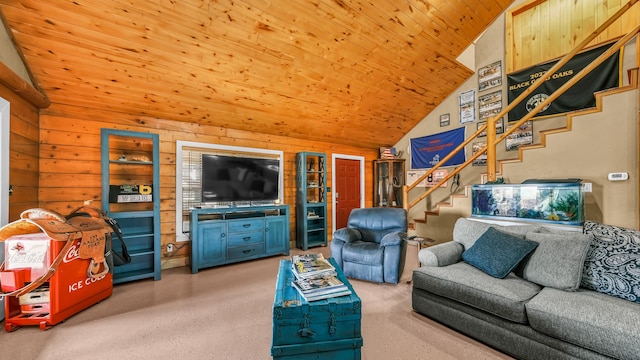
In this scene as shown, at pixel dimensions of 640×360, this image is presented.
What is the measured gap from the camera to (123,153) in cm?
322

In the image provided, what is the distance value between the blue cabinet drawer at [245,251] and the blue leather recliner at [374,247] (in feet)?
4.28

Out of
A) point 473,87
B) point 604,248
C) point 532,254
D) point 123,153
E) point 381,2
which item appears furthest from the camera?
point 473,87

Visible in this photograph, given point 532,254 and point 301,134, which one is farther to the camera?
point 301,134

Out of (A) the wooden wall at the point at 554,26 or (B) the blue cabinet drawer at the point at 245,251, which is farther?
(B) the blue cabinet drawer at the point at 245,251

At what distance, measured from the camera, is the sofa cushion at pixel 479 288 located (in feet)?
5.37

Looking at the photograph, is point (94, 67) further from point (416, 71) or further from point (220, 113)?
point (416, 71)

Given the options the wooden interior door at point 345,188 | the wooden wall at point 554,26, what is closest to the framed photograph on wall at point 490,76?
the wooden wall at point 554,26

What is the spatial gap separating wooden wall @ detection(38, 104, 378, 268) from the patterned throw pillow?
4.32 meters

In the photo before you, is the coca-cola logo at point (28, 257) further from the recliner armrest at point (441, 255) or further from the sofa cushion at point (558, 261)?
the sofa cushion at point (558, 261)

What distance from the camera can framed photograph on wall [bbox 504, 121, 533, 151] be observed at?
3.92 meters

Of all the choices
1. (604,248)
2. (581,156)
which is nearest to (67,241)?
(604,248)

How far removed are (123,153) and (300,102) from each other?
2514mm

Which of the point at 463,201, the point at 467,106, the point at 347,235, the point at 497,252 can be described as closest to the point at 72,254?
the point at 347,235

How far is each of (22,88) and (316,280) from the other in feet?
10.3
